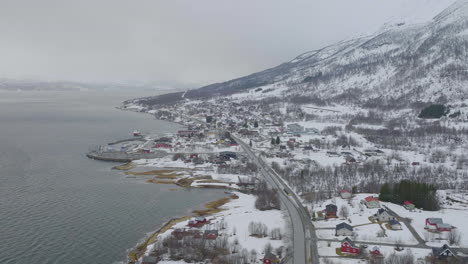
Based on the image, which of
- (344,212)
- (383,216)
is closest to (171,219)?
(344,212)

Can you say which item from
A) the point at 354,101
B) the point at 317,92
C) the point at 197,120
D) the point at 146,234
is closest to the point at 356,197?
the point at 146,234

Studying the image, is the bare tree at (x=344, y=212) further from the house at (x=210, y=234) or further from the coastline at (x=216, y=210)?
the house at (x=210, y=234)

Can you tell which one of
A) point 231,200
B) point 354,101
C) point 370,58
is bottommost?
point 231,200

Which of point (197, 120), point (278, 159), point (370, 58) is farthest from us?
point (370, 58)

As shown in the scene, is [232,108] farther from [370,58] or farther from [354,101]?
[370,58]

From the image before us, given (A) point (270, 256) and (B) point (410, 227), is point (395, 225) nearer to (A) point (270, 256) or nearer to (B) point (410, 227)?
(B) point (410, 227)

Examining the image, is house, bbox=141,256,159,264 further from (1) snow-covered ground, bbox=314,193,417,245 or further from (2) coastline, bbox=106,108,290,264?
(1) snow-covered ground, bbox=314,193,417,245

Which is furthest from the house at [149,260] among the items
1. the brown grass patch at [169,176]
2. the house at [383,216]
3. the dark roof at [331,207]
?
the brown grass patch at [169,176]

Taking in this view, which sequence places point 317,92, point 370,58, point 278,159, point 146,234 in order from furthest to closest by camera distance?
point 370,58 → point 317,92 → point 278,159 → point 146,234
